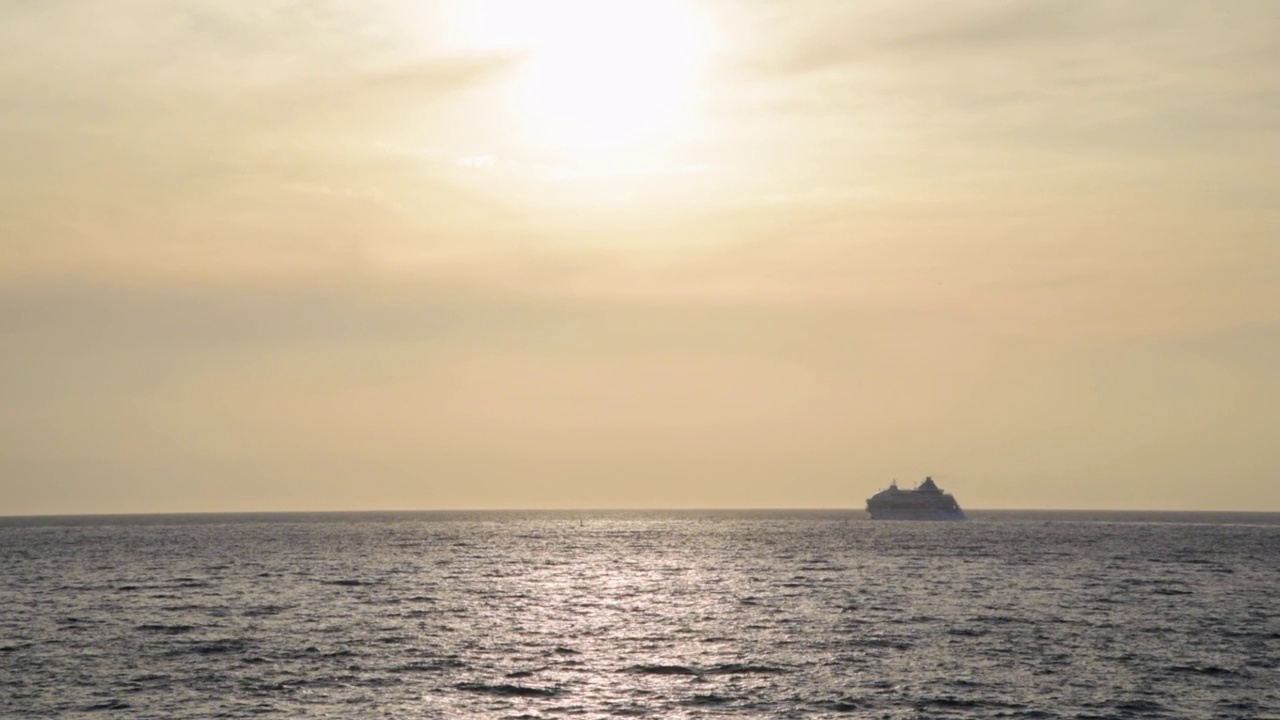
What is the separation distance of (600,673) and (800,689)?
10.7 m

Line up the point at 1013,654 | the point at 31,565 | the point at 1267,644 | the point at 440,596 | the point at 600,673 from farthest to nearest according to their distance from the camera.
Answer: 1. the point at 31,565
2. the point at 440,596
3. the point at 1267,644
4. the point at 1013,654
5. the point at 600,673

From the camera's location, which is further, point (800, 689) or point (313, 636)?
point (313, 636)

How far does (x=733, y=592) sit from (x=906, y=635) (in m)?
34.8

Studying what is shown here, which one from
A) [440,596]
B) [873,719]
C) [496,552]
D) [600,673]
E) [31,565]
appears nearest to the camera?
[873,719]

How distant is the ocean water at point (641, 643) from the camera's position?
57.6m

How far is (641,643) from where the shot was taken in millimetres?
78312

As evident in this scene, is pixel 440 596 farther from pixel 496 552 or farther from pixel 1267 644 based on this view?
pixel 496 552

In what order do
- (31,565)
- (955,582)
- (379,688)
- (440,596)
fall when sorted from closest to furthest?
(379,688) < (440,596) < (955,582) < (31,565)

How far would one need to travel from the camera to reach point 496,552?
196125 millimetres

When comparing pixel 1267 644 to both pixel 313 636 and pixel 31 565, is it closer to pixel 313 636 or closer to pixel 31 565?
pixel 313 636

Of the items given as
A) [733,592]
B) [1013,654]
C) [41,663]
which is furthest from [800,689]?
[733,592]

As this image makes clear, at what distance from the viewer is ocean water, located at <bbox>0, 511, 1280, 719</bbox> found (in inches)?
2266

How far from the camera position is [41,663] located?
220 ft

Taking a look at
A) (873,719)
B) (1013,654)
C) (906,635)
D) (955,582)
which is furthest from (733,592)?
(873,719)
